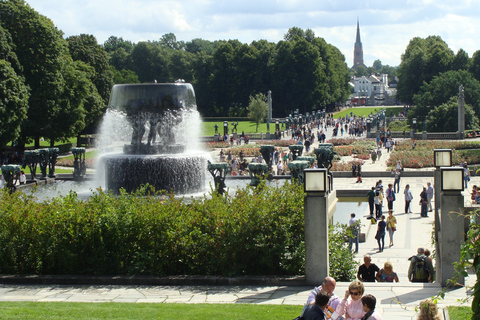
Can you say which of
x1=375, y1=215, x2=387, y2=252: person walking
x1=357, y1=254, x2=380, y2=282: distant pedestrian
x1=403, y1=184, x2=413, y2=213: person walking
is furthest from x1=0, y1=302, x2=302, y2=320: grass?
x1=403, y1=184, x2=413, y2=213: person walking

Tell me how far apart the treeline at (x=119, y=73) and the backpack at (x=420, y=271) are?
33116 millimetres

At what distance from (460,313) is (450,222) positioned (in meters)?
2.54

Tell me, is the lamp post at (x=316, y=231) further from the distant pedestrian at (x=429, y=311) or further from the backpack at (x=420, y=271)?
the distant pedestrian at (x=429, y=311)

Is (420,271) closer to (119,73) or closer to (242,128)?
(242,128)

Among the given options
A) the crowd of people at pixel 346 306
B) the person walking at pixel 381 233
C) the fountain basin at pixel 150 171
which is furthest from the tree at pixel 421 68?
the crowd of people at pixel 346 306

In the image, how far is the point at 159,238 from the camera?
492 inches

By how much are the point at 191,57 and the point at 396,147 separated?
6980 cm

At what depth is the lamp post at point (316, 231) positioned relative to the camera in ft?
37.0

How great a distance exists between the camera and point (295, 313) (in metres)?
9.58

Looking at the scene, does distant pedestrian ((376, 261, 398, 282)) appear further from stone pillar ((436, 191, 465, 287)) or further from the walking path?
stone pillar ((436, 191, 465, 287))

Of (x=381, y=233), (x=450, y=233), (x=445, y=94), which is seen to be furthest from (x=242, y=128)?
(x=450, y=233)

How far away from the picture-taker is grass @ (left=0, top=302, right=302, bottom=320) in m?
9.29

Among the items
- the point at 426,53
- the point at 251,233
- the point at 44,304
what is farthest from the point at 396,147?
the point at 426,53

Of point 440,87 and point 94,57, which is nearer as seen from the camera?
point 94,57
